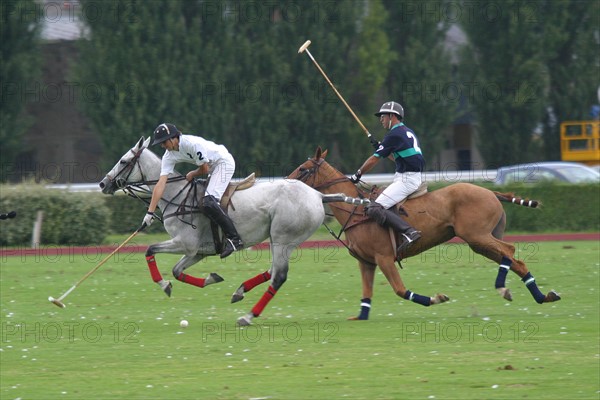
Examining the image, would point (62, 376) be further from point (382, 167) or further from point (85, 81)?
point (382, 167)

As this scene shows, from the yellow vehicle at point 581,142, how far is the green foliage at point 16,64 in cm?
1626

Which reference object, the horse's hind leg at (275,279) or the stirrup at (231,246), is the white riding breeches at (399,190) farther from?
the stirrup at (231,246)

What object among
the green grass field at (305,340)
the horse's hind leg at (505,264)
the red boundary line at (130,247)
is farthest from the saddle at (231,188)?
the red boundary line at (130,247)

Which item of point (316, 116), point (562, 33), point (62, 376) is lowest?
point (62, 376)

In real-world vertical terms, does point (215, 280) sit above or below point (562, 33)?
below

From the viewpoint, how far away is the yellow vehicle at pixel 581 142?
32.6m

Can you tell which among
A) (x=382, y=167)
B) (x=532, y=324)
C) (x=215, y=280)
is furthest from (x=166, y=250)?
(x=382, y=167)

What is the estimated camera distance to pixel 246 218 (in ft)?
40.9

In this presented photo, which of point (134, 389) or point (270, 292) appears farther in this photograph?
point (270, 292)

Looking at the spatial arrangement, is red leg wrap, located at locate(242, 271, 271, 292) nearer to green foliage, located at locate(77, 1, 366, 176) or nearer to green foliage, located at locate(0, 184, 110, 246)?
green foliage, located at locate(0, 184, 110, 246)

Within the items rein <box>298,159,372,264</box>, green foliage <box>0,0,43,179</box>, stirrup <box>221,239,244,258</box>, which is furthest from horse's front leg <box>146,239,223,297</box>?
green foliage <box>0,0,43,179</box>

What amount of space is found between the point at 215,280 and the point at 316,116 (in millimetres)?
22507

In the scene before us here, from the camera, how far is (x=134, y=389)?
907 cm

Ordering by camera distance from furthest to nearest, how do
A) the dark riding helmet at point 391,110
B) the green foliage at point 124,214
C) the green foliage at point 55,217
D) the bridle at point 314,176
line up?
the green foliage at point 124,214 → the green foliage at point 55,217 → the bridle at point 314,176 → the dark riding helmet at point 391,110
